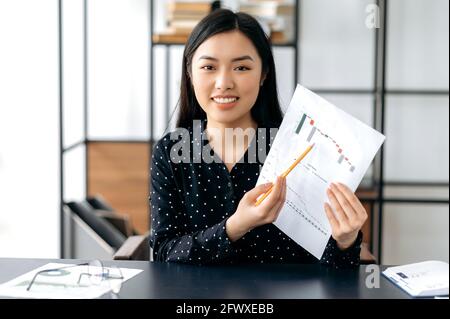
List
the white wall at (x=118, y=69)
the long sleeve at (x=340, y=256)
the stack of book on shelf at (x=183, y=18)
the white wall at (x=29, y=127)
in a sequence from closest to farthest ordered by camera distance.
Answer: the long sleeve at (x=340, y=256) → the white wall at (x=29, y=127) → the stack of book on shelf at (x=183, y=18) → the white wall at (x=118, y=69)

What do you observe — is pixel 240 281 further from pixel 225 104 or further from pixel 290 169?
pixel 225 104

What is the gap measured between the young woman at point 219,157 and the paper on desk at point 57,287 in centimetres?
16

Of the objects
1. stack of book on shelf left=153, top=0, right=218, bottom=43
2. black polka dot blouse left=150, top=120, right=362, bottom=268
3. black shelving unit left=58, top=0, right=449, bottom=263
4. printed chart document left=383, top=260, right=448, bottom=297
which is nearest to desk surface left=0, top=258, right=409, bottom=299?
printed chart document left=383, top=260, right=448, bottom=297

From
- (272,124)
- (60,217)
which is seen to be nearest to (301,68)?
(60,217)

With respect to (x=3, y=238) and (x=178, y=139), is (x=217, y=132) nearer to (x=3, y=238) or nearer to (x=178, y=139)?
(x=178, y=139)

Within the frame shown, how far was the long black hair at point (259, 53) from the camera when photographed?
121 cm

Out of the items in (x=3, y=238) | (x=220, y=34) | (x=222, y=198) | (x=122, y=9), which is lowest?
(x=3, y=238)

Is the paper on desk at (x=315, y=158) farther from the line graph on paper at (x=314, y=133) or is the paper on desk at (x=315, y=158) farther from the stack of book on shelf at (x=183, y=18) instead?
the stack of book on shelf at (x=183, y=18)

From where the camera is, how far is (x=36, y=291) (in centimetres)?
94

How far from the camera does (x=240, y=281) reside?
1005mm

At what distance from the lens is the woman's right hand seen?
3.33 feet

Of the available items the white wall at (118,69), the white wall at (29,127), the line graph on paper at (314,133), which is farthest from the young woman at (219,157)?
the white wall at (118,69)

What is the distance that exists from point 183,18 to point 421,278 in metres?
1.72
